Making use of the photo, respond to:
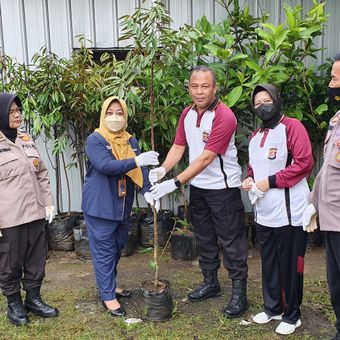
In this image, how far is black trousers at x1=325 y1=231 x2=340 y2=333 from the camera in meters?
2.57

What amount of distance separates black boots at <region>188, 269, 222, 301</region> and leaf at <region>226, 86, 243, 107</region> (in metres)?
1.42

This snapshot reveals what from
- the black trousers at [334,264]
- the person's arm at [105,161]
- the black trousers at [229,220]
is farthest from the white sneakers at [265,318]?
the person's arm at [105,161]

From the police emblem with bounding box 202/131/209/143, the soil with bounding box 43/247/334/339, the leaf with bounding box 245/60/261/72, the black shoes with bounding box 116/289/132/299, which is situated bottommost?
the soil with bounding box 43/247/334/339

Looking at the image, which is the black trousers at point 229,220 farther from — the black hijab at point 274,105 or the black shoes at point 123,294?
the black shoes at point 123,294

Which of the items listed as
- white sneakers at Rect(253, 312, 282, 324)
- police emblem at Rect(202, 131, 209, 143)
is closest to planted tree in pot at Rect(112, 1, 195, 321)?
police emblem at Rect(202, 131, 209, 143)

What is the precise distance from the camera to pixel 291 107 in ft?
14.4

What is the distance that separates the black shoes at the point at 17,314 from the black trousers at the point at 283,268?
1700 mm

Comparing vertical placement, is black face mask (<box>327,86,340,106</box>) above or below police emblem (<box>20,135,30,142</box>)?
above

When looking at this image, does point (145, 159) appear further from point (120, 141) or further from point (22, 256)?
point (22, 256)

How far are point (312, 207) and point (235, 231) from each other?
2.32ft

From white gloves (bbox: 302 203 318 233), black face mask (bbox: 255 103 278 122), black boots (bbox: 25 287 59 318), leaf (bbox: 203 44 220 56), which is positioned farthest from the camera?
leaf (bbox: 203 44 220 56)

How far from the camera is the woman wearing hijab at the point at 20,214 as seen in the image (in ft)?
9.73

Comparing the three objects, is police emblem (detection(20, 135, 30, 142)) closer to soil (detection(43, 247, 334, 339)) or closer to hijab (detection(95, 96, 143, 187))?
hijab (detection(95, 96, 143, 187))

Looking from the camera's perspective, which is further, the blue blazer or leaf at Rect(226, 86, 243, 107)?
leaf at Rect(226, 86, 243, 107)
